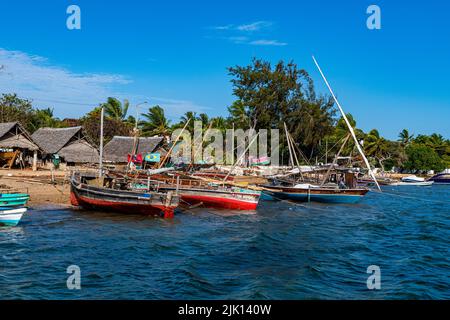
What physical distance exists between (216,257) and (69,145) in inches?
1343

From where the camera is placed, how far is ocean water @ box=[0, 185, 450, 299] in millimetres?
12414

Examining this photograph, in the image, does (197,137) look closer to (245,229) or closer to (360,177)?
(360,177)

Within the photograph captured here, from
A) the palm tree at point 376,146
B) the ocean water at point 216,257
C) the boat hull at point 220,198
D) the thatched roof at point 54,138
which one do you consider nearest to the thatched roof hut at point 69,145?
the thatched roof at point 54,138

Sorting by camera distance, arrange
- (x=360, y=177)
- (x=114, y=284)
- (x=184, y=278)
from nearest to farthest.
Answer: (x=114, y=284) < (x=184, y=278) < (x=360, y=177)

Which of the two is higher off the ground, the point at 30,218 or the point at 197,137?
the point at 197,137

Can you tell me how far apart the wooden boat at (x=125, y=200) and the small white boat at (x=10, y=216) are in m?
5.79

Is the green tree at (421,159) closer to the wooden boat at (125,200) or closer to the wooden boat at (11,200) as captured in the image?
the wooden boat at (125,200)

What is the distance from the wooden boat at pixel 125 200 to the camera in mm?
23312

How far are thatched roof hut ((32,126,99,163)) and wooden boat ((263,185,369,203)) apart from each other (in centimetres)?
2027

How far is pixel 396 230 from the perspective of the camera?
81.9ft

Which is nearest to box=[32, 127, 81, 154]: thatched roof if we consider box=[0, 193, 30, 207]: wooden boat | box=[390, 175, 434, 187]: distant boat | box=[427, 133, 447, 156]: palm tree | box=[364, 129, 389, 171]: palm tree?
box=[0, 193, 30, 207]: wooden boat

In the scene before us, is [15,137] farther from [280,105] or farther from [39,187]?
[280,105]
